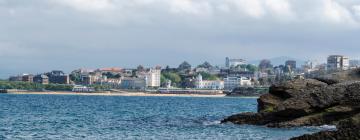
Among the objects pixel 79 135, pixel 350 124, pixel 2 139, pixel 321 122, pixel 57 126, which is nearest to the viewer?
pixel 350 124

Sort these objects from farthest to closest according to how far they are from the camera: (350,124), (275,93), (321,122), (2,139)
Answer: (275,93)
(321,122)
(2,139)
(350,124)

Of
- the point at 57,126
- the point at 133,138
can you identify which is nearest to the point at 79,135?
the point at 133,138

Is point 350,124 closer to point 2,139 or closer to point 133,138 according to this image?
point 133,138

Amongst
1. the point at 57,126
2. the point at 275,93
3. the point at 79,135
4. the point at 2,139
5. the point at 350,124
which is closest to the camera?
the point at 350,124

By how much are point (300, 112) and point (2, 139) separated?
2300 centimetres

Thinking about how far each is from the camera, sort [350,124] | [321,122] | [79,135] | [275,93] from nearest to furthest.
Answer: [350,124] < [79,135] < [321,122] < [275,93]

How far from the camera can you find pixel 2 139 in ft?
155

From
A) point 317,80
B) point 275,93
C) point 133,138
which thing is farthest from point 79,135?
point 317,80

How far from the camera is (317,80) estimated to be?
2808 inches

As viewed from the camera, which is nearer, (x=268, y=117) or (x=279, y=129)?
(x=279, y=129)

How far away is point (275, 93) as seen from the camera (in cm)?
6919

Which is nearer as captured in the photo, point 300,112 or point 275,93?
point 300,112

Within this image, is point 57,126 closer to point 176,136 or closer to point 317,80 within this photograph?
point 176,136

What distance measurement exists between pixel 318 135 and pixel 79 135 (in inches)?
971
